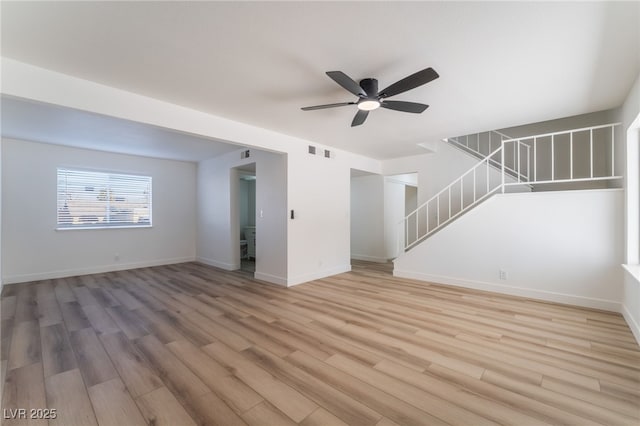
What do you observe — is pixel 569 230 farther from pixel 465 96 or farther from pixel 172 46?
pixel 172 46

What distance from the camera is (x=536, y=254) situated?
12.4ft

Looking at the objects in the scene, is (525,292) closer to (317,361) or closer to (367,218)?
(317,361)

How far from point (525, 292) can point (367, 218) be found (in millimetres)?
3696

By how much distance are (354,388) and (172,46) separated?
299cm

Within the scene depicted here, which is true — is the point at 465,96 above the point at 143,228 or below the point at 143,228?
above

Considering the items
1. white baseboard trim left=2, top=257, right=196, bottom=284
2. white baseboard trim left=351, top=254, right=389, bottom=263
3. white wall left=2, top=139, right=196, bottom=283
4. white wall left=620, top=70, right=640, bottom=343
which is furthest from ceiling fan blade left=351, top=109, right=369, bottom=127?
white baseboard trim left=2, top=257, right=196, bottom=284

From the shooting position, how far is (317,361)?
219cm

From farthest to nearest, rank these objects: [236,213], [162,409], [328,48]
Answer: [236,213], [328,48], [162,409]

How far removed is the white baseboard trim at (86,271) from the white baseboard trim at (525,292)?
5.64 metres

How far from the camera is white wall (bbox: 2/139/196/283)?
4691 millimetres

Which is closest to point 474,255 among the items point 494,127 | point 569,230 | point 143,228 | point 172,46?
point 569,230

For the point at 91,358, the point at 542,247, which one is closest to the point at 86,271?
the point at 91,358

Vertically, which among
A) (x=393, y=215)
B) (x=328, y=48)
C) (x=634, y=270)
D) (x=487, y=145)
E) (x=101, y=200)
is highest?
(x=487, y=145)

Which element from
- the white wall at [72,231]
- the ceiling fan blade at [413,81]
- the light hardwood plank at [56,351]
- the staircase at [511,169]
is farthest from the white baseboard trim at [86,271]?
the ceiling fan blade at [413,81]
